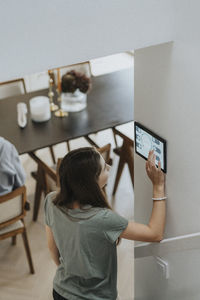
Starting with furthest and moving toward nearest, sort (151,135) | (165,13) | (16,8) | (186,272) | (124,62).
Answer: (124,62) → (186,272) → (151,135) → (165,13) → (16,8)

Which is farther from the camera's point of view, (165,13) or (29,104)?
(29,104)

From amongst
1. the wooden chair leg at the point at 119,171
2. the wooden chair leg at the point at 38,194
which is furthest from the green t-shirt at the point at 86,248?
the wooden chair leg at the point at 119,171

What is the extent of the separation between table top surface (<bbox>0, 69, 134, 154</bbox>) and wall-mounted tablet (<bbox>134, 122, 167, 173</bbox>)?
156 centimetres

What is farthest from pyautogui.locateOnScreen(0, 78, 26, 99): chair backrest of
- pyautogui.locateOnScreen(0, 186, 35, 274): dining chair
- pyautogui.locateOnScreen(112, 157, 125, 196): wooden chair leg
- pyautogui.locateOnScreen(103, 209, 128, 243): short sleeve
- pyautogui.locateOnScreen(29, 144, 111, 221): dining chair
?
pyautogui.locateOnScreen(103, 209, 128, 243): short sleeve

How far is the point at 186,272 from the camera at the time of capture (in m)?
2.07

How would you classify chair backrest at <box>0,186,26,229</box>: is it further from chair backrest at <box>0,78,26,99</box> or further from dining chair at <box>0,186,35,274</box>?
chair backrest at <box>0,78,26,99</box>

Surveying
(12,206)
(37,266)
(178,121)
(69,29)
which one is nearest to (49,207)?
(178,121)

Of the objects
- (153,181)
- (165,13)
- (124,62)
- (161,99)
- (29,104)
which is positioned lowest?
(124,62)

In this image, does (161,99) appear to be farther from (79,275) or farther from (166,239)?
(79,275)

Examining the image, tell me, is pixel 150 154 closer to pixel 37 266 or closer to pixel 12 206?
pixel 12 206

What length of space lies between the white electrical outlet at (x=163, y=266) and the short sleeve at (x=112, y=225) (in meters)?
0.47

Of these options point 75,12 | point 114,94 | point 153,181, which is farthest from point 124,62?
point 75,12

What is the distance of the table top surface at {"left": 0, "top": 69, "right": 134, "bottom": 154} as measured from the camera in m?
3.54

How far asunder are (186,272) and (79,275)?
1.58 ft
